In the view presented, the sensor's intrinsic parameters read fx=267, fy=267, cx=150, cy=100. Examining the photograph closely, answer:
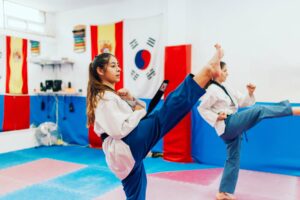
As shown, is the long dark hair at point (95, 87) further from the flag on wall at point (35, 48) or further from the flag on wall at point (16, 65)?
the flag on wall at point (35, 48)

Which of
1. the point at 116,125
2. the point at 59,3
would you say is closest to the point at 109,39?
the point at 59,3

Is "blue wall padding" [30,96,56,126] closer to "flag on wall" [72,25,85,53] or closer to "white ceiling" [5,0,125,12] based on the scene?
"flag on wall" [72,25,85,53]

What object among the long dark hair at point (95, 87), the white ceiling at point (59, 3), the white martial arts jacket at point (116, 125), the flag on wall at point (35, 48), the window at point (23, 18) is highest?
the white ceiling at point (59, 3)

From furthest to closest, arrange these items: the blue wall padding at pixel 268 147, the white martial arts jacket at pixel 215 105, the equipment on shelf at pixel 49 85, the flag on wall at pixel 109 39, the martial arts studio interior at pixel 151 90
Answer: the equipment on shelf at pixel 49 85 < the flag on wall at pixel 109 39 < the blue wall padding at pixel 268 147 < the martial arts studio interior at pixel 151 90 < the white martial arts jacket at pixel 215 105

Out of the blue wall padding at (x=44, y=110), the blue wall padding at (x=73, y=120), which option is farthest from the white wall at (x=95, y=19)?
the blue wall padding at (x=44, y=110)

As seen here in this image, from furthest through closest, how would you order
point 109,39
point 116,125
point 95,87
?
1. point 109,39
2. point 95,87
3. point 116,125

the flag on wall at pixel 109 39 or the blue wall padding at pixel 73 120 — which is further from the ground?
the flag on wall at pixel 109 39

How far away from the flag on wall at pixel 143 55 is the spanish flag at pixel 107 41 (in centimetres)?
13

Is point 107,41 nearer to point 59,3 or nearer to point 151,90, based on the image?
point 59,3

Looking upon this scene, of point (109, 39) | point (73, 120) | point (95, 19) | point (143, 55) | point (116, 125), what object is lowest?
point (73, 120)

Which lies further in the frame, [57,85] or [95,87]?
[57,85]

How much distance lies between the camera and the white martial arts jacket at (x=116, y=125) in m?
1.61

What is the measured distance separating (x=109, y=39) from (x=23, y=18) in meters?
1.97

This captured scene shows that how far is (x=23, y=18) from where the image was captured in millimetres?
5734
